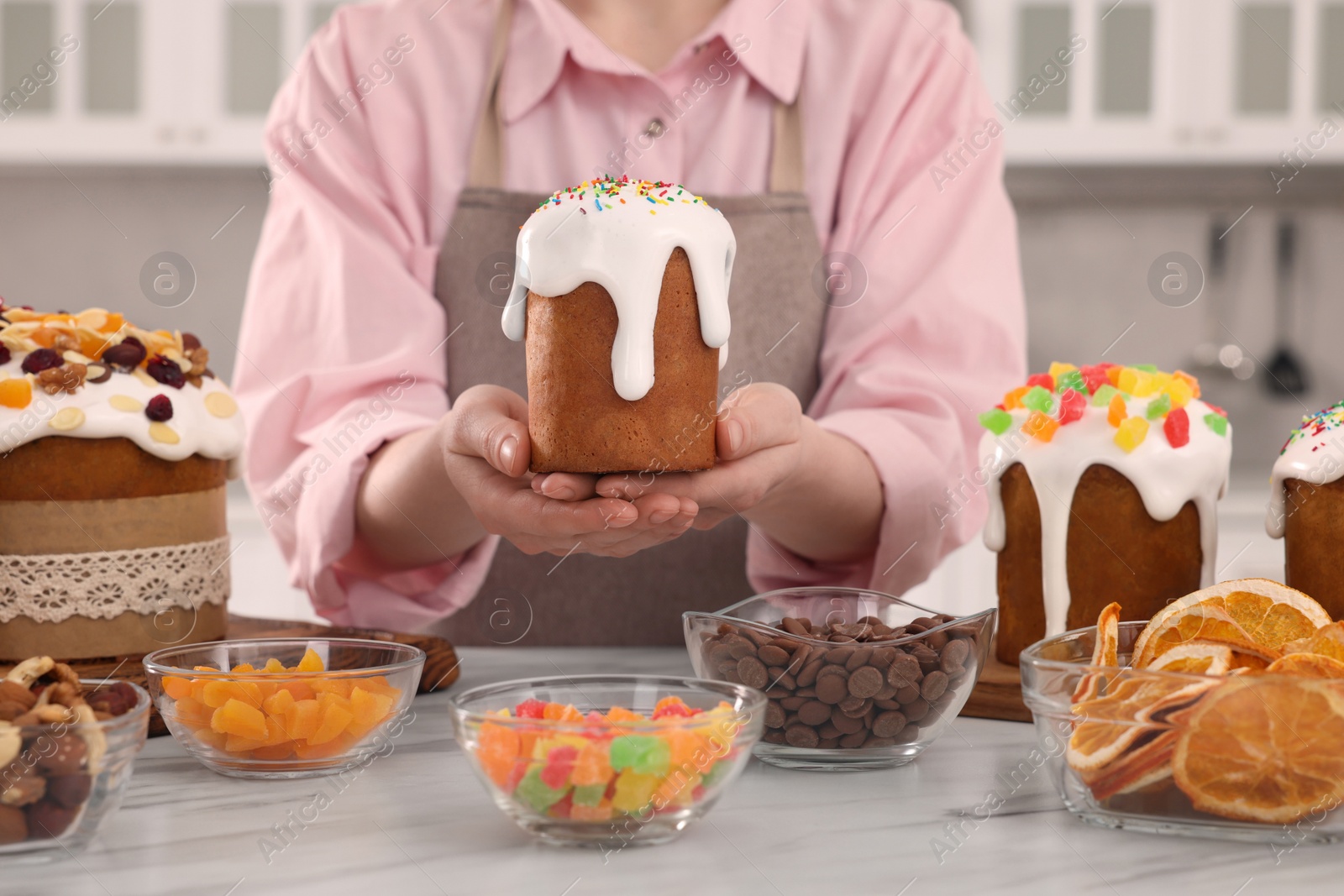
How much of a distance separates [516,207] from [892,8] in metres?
0.53

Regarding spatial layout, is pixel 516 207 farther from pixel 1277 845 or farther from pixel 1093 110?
pixel 1093 110

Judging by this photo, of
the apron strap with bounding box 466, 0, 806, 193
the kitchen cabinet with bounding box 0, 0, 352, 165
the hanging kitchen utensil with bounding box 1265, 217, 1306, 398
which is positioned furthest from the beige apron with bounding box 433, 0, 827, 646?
the hanging kitchen utensil with bounding box 1265, 217, 1306, 398

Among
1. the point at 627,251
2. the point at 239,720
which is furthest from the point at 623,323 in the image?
the point at 239,720

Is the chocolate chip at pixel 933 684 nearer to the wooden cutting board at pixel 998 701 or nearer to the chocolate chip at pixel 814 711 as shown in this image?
the chocolate chip at pixel 814 711

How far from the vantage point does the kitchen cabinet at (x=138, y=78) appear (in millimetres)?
2588

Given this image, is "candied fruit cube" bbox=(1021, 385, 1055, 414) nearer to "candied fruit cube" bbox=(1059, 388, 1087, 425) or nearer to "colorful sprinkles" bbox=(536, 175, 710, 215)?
"candied fruit cube" bbox=(1059, 388, 1087, 425)

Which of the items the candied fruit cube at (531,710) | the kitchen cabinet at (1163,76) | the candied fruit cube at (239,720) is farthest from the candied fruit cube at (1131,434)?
the kitchen cabinet at (1163,76)

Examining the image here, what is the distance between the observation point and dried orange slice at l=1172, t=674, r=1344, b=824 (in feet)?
2.22

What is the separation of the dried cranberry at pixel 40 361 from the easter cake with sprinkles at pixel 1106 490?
83 centimetres

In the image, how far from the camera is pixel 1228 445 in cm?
112

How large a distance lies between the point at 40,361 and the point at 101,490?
120mm

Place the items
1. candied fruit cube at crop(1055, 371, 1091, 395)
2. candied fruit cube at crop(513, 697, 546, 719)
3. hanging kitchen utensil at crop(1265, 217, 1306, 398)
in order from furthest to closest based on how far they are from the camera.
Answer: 1. hanging kitchen utensil at crop(1265, 217, 1306, 398)
2. candied fruit cube at crop(1055, 371, 1091, 395)
3. candied fruit cube at crop(513, 697, 546, 719)

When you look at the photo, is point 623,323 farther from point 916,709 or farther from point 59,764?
point 59,764

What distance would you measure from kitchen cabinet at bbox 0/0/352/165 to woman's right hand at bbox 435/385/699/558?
72.0 inches
